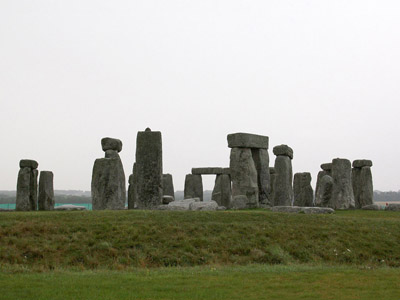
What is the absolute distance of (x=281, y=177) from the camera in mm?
26594

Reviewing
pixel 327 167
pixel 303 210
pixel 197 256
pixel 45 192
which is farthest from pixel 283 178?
pixel 197 256

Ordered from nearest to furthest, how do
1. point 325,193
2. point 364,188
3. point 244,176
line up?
point 244,176 < point 325,193 < point 364,188

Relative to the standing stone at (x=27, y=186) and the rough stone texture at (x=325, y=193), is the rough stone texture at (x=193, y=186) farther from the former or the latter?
the standing stone at (x=27, y=186)

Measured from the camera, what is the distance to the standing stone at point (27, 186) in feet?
79.6

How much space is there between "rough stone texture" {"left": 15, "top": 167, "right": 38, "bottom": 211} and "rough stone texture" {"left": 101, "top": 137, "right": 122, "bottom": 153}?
22.3ft

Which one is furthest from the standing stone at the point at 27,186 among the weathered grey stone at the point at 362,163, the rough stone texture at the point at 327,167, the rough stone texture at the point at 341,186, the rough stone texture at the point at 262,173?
the weathered grey stone at the point at 362,163

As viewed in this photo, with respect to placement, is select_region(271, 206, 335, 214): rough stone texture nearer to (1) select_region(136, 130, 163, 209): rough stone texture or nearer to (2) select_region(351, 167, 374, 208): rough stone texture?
(1) select_region(136, 130, 163, 209): rough stone texture

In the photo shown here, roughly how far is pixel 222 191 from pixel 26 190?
13.9m

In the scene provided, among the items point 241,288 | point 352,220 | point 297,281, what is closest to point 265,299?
point 241,288

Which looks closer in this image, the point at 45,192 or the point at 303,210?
the point at 303,210

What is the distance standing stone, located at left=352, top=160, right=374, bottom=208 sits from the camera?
2870 centimetres

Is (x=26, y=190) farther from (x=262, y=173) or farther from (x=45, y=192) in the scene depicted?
(x=262, y=173)

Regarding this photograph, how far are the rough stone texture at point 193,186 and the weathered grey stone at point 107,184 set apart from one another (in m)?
17.8

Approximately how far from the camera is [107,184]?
18531mm
